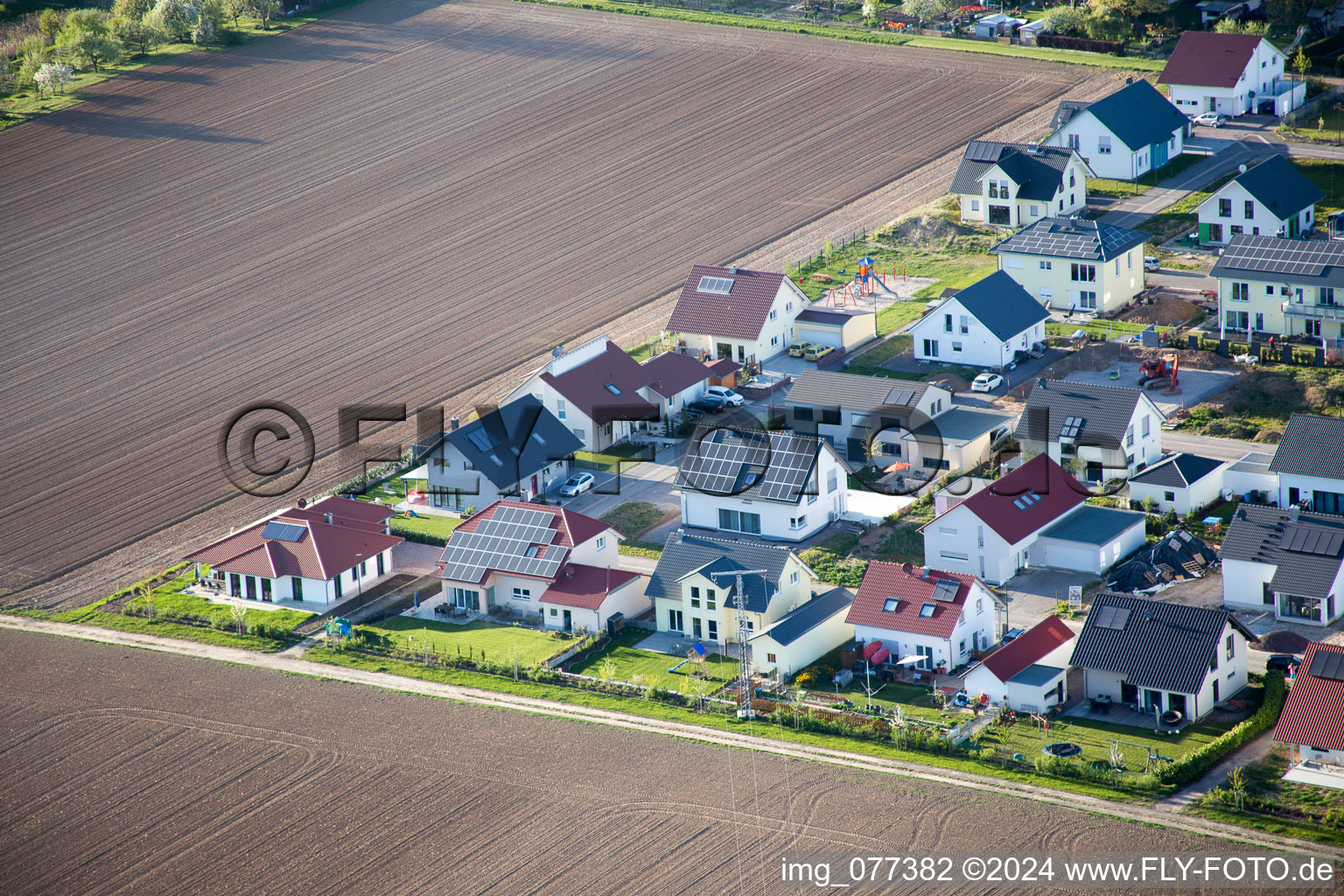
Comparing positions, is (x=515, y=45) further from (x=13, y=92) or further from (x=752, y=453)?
(x=752, y=453)

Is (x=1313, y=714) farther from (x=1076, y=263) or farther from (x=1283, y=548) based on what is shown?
(x=1076, y=263)

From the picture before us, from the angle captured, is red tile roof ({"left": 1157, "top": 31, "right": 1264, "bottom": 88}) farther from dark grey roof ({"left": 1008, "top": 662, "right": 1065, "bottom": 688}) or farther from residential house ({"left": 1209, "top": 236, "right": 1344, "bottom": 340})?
dark grey roof ({"left": 1008, "top": 662, "right": 1065, "bottom": 688})

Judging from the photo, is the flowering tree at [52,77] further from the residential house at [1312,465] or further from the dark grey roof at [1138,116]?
the residential house at [1312,465]

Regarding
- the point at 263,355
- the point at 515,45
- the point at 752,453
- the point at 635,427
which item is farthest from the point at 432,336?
the point at 515,45

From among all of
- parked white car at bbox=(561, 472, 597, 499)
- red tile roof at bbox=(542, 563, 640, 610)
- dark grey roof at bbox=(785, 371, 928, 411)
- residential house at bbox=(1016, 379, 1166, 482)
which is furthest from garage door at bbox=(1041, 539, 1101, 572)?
parked white car at bbox=(561, 472, 597, 499)

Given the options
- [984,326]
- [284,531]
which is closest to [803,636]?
[284,531]

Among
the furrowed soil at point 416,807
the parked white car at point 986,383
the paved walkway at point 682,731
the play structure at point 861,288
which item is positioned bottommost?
the furrowed soil at point 416,807

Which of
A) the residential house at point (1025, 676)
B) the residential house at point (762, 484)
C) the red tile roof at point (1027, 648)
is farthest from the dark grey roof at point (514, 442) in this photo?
the red tile roof at point (1027, 648)
